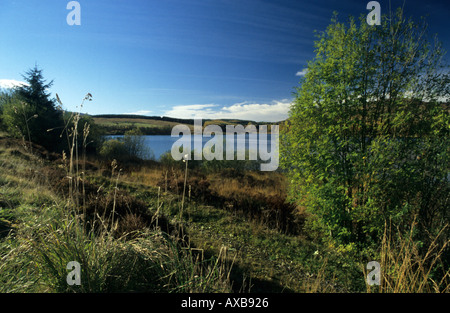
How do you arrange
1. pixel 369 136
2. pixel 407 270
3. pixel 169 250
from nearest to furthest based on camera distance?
pixel 407 270
pixel 169 250
pixel 369 136

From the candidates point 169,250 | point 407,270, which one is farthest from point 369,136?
point 169,250

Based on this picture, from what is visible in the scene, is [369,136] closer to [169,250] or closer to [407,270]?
[407,270]

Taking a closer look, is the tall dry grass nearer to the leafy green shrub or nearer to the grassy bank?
the grassy bank

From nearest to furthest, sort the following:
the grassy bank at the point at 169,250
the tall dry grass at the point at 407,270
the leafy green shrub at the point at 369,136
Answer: the grassy bank at the point at 169,250 < the tall dry grass at the point at 407,270 < the leafy green shrub at the point at 369,136

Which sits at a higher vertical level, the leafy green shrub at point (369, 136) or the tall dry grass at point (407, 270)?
the leafy green shrub at point (369, 136)

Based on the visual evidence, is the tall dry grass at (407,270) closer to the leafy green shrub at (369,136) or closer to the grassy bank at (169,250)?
the grassy bank at (169,250)

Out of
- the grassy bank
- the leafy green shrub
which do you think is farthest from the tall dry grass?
the leafy green shrub

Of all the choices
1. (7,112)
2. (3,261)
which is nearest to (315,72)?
(3,261)

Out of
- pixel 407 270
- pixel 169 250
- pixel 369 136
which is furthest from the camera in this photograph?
pixel 369 136

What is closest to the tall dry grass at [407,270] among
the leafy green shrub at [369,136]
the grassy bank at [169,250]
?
the grassy bank at [169,250]

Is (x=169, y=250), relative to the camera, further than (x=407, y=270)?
Yes
